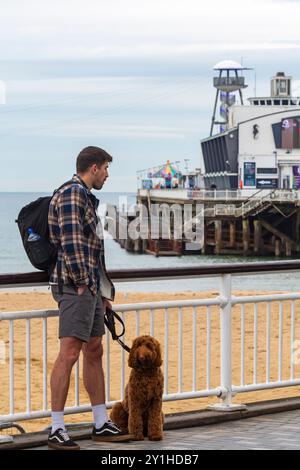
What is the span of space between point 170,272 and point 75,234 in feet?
4.66

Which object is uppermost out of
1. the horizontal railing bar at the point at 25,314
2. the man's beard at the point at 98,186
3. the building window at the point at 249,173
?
the building window at the point at 249,173

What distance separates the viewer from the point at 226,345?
7.98 m

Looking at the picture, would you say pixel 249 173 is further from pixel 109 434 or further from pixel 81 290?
pixel 81 290

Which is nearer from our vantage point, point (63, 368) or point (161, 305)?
point (63, 368)

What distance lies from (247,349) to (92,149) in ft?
36.8

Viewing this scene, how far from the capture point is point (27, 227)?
652 centimetres

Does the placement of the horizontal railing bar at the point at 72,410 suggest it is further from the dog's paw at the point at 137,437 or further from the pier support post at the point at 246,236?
the pier support post at the point at 246,236

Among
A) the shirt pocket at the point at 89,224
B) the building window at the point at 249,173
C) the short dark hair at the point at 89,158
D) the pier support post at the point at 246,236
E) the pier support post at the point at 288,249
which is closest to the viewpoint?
the shirt pocket at the point at 89,224

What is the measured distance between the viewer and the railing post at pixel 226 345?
7.92 meters

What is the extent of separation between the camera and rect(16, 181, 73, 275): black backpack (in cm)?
652

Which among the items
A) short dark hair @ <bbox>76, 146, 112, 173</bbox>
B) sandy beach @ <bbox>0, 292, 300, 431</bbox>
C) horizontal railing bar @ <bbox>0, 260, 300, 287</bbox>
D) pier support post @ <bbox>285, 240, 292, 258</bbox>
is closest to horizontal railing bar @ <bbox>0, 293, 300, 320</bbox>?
horizontal railing bar @ <bbox>0, 260, 300, 287</bbox>

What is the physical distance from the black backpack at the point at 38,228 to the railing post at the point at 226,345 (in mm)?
1750

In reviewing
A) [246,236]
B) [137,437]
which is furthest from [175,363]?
[246,236]

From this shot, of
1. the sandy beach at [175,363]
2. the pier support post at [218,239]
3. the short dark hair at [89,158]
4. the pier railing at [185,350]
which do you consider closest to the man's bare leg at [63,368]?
the pier railing at [185,350]
